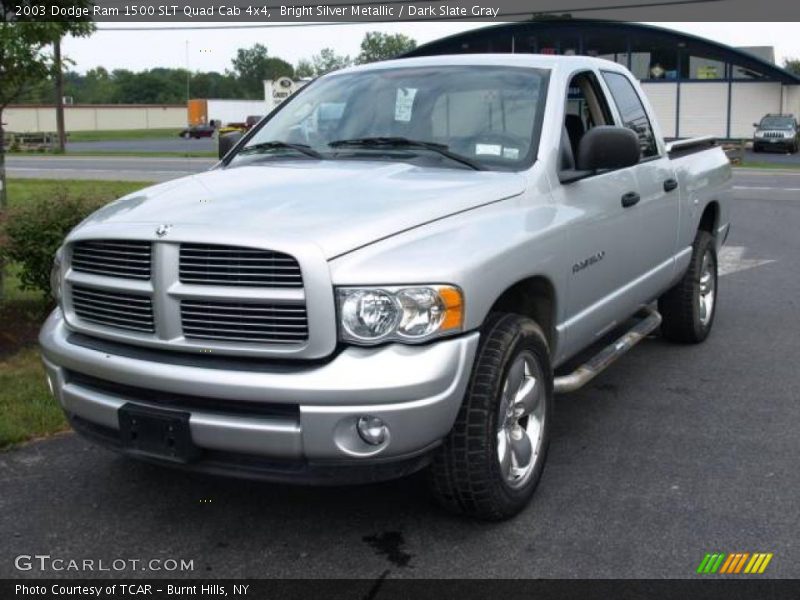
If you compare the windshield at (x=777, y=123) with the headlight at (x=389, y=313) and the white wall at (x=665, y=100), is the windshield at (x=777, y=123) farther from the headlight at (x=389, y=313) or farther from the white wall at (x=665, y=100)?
the headlight at (x=389, y=313)

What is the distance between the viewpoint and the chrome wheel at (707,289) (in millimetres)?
6762

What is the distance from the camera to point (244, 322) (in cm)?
330

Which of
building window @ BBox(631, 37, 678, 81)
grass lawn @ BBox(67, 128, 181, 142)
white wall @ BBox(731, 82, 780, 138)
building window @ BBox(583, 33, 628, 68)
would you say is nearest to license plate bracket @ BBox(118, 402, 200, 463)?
building window @ BBox(583, 33, 628, 68)

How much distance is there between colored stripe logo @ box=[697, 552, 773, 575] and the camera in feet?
11.2

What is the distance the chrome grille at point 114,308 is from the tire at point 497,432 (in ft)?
4.00

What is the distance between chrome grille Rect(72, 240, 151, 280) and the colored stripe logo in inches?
92.2

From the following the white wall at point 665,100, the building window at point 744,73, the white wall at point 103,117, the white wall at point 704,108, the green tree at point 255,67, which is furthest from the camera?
the green tree at point 255,67

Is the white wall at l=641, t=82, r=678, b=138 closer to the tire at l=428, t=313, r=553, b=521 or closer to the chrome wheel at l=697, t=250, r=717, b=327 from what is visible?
the chrome wheel at l=697, t=250, r=717, b=327

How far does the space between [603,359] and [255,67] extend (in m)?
107

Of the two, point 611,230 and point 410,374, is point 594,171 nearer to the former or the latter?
point 611,230

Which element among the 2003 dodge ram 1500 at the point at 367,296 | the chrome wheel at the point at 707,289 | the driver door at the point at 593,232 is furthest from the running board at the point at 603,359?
the chrome wheel at the point at 707,289
